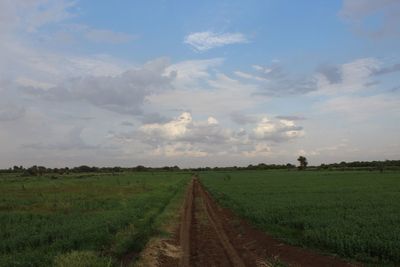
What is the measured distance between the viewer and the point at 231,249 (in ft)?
48.9

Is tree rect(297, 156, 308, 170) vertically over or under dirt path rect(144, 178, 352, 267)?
over

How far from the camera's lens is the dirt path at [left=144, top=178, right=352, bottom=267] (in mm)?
12688

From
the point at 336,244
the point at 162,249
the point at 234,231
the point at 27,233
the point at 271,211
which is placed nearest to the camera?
the point at 336,244

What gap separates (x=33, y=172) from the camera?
15238cm

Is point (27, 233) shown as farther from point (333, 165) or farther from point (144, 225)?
point (333, 165)

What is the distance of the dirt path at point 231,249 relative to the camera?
41.6ft

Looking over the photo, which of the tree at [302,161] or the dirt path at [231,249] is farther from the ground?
the tree at [302,161]

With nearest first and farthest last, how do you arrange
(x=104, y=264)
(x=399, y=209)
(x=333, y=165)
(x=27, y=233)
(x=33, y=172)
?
(x=104, y=264) < (x=27, y=233) < (x=399, y=209) < (x=33, y=172) < (x=333, y=165)

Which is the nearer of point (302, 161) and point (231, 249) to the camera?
point (231, 249)

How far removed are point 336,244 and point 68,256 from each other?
835cm

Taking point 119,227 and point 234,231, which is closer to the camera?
point 119,227

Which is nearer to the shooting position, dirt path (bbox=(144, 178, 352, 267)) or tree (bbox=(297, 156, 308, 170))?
dirt path (bbox=(144, 178, 352, 267))

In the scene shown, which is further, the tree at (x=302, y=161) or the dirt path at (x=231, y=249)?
the tree at (x=302, y=161)

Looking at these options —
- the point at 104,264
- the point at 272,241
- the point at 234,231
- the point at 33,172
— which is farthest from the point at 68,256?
the point at 33,172
